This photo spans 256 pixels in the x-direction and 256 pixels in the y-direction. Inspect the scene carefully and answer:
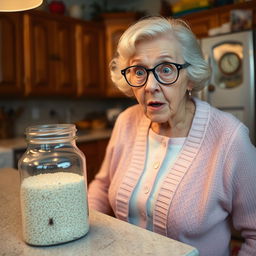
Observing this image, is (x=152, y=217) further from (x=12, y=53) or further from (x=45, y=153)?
(x=12, y=53)

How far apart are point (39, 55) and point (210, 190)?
2.41 meters

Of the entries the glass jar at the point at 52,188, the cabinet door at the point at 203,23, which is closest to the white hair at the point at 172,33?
the glass jar at the point at 52,188

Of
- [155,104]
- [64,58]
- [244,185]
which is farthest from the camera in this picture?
[64,58]

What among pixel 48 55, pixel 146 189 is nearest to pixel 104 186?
pixel 146 189

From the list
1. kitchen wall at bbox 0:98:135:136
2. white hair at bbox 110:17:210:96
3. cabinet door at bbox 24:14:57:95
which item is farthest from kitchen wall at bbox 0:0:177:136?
white hair at bbox 110:17:210:96

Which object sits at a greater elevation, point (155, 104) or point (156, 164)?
point (155, 104)

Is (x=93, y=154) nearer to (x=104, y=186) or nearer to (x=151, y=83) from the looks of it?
(x=104, y=186)

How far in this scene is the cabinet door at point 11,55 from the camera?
2.59 metres

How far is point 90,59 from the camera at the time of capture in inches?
131

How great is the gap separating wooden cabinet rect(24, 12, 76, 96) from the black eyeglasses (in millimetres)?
2009

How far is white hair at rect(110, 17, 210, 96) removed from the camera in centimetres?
99

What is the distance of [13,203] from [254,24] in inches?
98.0

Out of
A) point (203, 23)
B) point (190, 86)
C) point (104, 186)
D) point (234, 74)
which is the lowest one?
point (104, 186)

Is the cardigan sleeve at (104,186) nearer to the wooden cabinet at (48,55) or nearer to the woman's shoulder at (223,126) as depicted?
the woman's shoulder at (223,126)
